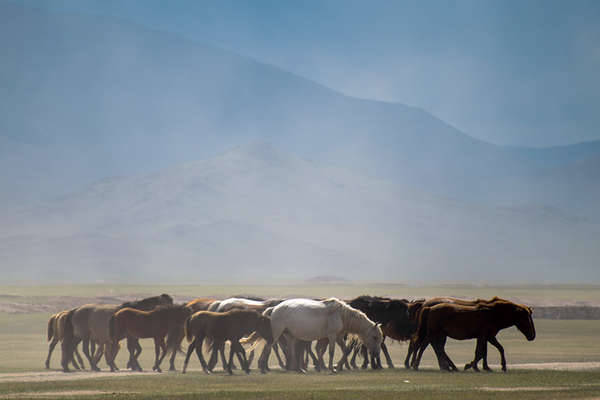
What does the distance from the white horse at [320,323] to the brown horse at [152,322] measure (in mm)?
2694

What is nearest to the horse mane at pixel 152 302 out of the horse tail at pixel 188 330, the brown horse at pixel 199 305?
the brown horse at pixel 199 305

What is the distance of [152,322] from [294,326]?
401cm

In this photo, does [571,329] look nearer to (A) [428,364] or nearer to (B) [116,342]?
(A) [428,364]

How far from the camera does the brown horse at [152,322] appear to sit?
86.7 feet

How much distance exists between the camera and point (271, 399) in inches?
728

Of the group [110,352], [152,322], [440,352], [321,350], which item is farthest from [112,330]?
[440,352]

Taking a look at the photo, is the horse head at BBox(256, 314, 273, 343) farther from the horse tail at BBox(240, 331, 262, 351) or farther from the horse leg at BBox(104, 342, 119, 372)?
the horse leg at BBox(104, 342, 119, 372)

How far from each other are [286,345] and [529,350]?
12.1 meters

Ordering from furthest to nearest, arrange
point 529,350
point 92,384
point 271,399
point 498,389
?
point 529,350 < point 92,384 < point 498,389 < point 271,399

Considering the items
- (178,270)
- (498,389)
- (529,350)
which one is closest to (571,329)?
(529,350)

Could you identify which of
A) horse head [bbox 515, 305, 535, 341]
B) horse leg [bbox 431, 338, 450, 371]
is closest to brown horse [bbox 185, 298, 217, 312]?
horse leg [bbox 431, 338, 450, 371]

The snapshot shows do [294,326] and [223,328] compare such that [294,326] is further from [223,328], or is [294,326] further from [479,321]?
[479,321]

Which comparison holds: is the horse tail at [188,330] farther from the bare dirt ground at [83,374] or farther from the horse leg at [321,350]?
the horse leg at [321,350]

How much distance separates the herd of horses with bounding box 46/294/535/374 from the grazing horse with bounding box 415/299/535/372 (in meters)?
0.02
